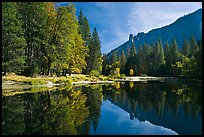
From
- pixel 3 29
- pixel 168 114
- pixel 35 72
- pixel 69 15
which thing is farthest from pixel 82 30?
pixel 168 114

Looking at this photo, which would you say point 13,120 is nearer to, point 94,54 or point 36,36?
point 36,36

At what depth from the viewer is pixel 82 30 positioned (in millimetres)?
76125

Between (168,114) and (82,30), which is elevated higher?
(82,30)

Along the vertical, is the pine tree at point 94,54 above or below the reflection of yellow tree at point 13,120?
above

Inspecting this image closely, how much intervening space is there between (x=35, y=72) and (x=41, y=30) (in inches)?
253

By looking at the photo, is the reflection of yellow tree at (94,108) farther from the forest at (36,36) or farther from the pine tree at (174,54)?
the pine tree at (174,54)

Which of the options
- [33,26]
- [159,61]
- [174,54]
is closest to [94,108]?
[33,26]

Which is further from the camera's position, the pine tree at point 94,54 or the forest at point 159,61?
the forest at point 159,61

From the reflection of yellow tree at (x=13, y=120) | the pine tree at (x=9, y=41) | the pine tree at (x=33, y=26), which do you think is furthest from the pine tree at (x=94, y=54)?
the reflection of yellow tree at (x=13, y=120)

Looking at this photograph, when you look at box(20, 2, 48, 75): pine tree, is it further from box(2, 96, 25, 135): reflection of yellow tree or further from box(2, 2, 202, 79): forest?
box(2, 96, 25, 135): reflection of yellow tree

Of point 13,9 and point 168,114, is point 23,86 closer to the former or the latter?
point 13,9

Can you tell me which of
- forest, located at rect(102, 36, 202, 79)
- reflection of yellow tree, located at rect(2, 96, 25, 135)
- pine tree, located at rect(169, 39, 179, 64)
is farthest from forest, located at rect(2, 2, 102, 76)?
pine tree, located at rect(169, 39, 179, 64)

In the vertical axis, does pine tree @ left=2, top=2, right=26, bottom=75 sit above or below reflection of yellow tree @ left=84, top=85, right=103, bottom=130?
above

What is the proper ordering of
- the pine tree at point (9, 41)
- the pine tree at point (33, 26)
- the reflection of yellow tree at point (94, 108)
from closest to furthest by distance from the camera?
the reflection of yellow tree at point (94, 108) < the pine tree at point (9, 41) < the pine tree at point (33, 26)
